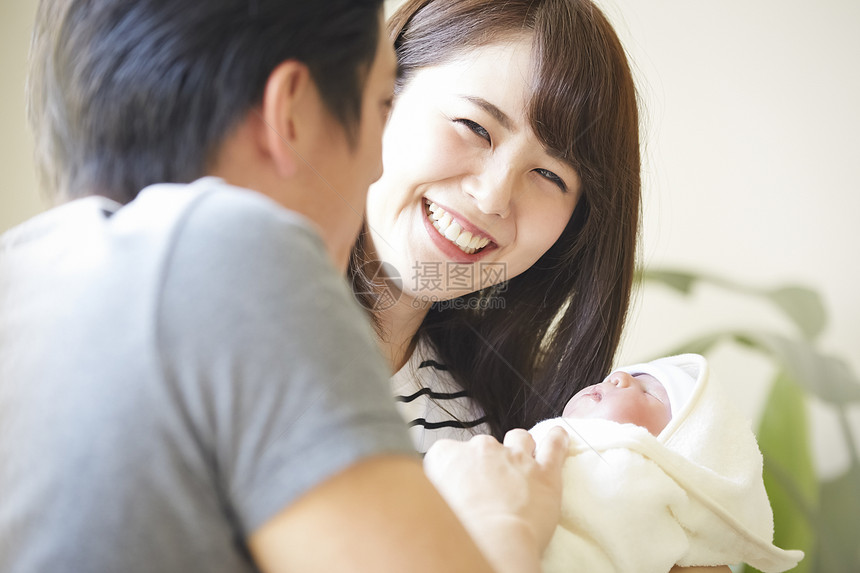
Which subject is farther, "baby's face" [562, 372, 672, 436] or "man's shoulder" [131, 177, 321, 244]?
"baby's face" [562, 372, 672, 436]

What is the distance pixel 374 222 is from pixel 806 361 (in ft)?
2.58

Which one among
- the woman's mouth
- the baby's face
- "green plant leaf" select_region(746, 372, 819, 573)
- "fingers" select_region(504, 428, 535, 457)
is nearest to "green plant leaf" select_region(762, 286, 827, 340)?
"green plant leaf" select_region(746, 372, 819, 573)

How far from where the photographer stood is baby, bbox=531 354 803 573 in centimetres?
64

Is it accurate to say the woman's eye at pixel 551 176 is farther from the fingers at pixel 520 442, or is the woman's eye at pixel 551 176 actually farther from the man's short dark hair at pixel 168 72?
the man's short dark hair at pixel 168 72

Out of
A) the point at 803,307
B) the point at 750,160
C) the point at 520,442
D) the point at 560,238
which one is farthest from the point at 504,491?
the point at 750,160

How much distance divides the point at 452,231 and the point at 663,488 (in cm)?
38

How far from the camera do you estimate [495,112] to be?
814 millimetres

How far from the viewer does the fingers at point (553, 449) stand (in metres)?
0.63

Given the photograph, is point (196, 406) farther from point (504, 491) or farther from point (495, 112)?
point (495, 112)

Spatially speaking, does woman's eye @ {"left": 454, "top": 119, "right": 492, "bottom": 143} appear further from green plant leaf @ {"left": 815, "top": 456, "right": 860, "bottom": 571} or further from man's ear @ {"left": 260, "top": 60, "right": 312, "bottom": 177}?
green plant leaf @ {"left": 815, "top": 456, "right": 860, "bottom": 571}

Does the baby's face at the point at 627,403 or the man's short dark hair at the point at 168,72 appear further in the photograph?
the baby's face at the point at 627,403

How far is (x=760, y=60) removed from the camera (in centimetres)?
149

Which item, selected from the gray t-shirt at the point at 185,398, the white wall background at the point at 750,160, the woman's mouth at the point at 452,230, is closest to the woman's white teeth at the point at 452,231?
the woman's mouth at the point at 452,230

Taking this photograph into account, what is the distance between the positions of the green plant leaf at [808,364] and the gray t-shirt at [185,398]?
3.33 ft
